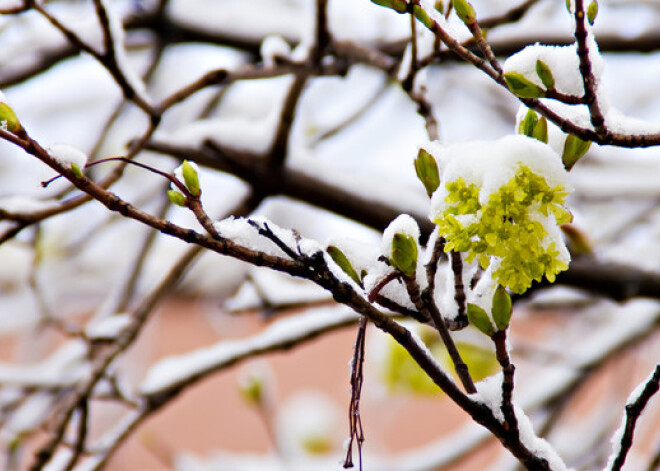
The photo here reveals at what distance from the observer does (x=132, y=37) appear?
1.85 meters

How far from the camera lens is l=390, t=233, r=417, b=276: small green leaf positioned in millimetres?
553

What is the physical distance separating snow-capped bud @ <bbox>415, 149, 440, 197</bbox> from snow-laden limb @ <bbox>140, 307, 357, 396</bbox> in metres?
0.78

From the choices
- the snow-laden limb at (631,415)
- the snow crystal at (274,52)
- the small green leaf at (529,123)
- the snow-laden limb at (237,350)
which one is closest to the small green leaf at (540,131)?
the small green leaf at (529,123)

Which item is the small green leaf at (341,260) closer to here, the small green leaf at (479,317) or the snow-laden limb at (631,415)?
the small green leaf at (479,317)

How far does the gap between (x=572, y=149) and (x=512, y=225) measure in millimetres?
111

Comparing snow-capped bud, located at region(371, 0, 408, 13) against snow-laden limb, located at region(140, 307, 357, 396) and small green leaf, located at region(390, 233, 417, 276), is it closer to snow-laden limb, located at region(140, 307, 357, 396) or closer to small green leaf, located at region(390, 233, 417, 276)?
→ small green leaf, located at region(390, 233, 417, 276)

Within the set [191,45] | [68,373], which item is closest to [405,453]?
[68,373]

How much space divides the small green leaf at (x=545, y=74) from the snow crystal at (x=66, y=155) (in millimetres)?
415

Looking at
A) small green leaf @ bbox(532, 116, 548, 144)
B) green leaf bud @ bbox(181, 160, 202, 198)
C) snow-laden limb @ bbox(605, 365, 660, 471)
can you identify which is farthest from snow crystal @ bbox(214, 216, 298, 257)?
snow-laden limb @ bbox(605, 365, 660, 471)

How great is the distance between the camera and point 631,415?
58 cm

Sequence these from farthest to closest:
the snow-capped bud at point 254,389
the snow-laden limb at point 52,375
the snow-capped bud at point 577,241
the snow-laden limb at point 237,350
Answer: the snow-capped bud at point 254,389, the snow-laden limb at point 52,375, the snow-laden limb at point 237,350, the snow-capped bud at point 577,241

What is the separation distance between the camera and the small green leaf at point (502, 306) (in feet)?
1.82

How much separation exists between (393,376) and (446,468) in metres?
0.52

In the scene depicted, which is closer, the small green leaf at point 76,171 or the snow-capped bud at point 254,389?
the small green leaf at point 76,171
